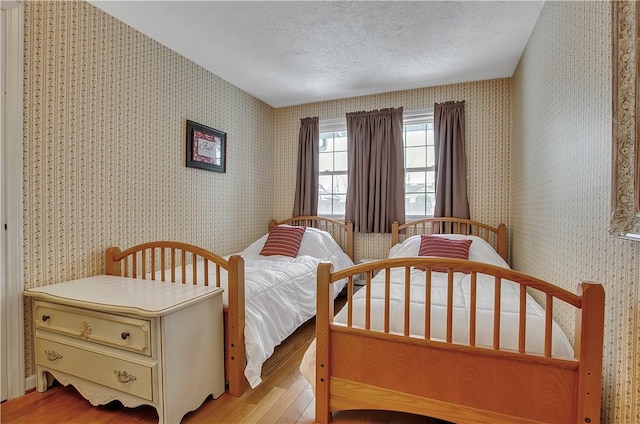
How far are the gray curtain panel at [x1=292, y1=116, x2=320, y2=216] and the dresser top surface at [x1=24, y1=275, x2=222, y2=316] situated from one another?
6.64 feet

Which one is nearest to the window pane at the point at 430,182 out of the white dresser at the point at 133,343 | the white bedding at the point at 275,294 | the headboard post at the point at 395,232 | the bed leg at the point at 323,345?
the headboard post at the point at 395,232

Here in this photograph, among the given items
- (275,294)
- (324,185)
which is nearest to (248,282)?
(275,294)

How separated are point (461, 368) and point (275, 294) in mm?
1245

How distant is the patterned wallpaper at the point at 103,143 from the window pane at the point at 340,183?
1.33m

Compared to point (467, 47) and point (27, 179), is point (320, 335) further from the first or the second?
point (467, 47)

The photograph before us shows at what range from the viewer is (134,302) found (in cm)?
147

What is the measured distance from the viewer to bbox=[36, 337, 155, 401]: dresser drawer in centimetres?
142

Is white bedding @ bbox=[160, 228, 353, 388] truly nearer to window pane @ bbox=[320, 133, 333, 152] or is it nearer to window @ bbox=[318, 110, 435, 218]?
window @ bbox=[318, 110, 435, 218]

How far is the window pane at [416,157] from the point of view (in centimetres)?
336

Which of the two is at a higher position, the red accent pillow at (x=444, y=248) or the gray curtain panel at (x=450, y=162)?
the gray curtain panel at (x=450, y=162)

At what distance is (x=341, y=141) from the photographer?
3.72m

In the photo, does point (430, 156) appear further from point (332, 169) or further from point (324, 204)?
point (324, 204)

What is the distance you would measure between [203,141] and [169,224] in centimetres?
83

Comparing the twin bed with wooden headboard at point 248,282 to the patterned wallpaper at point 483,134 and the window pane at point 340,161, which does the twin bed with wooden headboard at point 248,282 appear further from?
the patterned wallpaper at point 483,134
